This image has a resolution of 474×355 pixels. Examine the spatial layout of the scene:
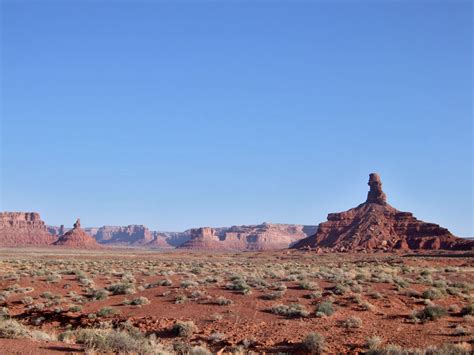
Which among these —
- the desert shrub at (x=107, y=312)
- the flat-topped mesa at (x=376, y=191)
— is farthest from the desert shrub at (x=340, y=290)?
the flat-topped mesa at (x=376, y=191)

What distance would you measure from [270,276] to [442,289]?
11.0m

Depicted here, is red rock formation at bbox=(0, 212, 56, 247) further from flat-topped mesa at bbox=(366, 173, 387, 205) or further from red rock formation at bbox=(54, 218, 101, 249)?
flat-topped mesa at bbox=(366, 173, 387, 205)

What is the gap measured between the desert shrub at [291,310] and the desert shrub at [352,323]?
6.14 feet

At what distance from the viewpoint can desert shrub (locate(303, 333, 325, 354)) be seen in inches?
512

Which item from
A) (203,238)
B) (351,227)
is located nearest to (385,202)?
(351,227)

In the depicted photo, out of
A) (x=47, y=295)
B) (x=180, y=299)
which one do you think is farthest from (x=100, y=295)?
(x=180, y=299)

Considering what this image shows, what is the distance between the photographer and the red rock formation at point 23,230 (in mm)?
166625

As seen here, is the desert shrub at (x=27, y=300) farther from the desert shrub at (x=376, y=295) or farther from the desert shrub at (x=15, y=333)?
the desert shrub at (x=376, y=295)

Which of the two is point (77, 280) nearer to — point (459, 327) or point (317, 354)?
point (317, 354)

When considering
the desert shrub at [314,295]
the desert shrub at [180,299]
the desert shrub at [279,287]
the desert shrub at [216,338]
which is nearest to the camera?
the desert shrub at [216,338]

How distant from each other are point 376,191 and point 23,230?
132551 millimetres

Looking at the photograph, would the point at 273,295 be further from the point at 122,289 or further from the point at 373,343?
the point at 373,343

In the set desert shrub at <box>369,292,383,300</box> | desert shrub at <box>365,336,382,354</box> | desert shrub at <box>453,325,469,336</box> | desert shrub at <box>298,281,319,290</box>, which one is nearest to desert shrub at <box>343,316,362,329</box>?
desert shrub at <box>365,336,382,354</box>

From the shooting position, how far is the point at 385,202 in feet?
394
